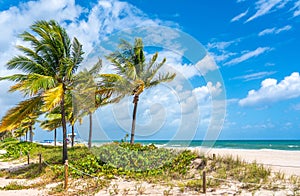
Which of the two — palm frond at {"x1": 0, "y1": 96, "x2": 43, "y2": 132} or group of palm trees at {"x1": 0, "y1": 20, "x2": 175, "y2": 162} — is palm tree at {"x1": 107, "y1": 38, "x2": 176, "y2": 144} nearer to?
group of palm trees at {"x1": 0, "y1": 20, "x2": 175, "y2": 162}

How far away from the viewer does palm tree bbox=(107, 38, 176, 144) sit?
46.4ft

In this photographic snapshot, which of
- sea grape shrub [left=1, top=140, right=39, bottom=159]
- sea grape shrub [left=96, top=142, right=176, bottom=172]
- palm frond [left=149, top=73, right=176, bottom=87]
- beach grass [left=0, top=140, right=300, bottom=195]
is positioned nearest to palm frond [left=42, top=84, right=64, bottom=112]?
beach grass [left=0, top=140, right=300, bottom=195]

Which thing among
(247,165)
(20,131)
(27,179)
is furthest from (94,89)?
(20,131)

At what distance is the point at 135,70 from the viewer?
1470cm

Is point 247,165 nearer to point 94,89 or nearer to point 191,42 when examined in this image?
point 191,42

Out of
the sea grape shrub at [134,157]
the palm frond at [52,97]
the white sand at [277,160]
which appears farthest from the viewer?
the white sand at [277,160]

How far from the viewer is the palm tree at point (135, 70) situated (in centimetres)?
1414

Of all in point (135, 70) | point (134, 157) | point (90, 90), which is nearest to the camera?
point (134, 157)

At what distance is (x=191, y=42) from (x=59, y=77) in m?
6.21

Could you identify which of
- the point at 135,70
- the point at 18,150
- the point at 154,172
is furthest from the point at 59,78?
the point at 18,150

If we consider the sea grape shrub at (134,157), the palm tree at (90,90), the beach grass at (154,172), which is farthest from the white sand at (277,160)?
the palm tree at (90,90)

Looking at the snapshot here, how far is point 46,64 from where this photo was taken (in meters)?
12.9

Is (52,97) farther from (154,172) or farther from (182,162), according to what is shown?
(182,162)

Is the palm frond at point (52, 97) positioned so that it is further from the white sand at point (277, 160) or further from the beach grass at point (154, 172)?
the white sand at point (277, 160)
